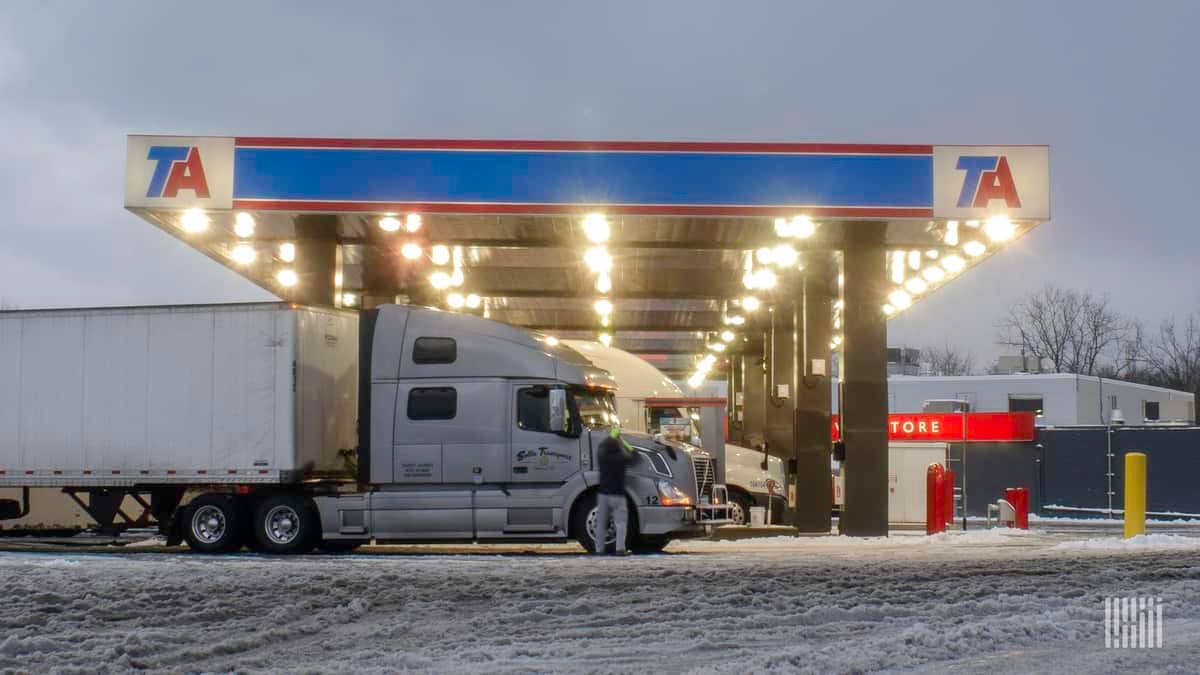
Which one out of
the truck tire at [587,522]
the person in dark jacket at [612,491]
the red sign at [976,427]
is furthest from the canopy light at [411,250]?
the red sign at [976,427]

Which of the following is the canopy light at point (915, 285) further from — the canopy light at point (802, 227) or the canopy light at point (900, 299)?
the canopy light at point (802, 227)

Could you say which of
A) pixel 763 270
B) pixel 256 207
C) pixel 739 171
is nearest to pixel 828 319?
pixel 763 270

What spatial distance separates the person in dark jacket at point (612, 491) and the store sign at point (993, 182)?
6582 millimetres

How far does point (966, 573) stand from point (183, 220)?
1389 cm

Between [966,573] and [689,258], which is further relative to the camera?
[689,258]

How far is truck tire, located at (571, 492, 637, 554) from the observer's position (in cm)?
1873

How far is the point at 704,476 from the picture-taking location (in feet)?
70.2

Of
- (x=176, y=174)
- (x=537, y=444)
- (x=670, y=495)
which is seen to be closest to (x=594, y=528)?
(x=670, y=495)

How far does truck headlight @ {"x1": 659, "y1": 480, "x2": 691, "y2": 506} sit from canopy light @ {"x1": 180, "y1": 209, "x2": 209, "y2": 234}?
27.5 feet

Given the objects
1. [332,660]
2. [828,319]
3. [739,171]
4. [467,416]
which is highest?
[739,171]

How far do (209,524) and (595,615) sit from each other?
966cm

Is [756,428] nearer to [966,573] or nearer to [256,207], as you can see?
[256,207]

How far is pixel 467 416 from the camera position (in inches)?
752

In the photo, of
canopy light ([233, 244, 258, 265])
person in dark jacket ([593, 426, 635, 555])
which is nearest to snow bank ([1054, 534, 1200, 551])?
person in dark jacket ([593, 426, 635, 555])
